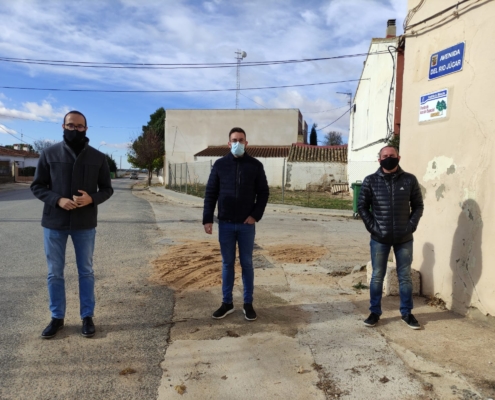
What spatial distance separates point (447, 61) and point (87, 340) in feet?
15.0

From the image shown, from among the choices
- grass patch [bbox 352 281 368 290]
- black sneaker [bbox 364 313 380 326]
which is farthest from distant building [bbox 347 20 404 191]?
black sneaker [bbox 364 313 380 326]

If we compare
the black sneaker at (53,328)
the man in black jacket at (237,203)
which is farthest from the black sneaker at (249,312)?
the black sneaker at (53,328)

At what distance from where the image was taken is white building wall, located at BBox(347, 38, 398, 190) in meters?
17.1

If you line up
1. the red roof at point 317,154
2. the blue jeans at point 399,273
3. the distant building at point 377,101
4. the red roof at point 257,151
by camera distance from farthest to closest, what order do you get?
the red roof at point 257,151 < the red roof at point 317,154 < the distant building at point 377,101 < the blue jeans at point 399,273

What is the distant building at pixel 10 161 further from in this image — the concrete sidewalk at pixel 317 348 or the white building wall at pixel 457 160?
the white building wall at pixel 457 160

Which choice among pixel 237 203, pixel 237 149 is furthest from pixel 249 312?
pixel 237 149

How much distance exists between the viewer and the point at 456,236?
4402 millimetres

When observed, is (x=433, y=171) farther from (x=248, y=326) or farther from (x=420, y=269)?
(x=248, y=326)

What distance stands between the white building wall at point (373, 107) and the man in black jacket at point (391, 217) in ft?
42.7

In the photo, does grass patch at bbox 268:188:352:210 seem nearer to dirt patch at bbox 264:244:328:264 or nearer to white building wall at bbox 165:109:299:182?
dirt patch at bbox 264:244:328:264

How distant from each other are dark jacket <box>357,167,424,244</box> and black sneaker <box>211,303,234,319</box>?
162cm

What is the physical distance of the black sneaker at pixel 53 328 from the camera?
3.58 metres

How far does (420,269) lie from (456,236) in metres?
0.75

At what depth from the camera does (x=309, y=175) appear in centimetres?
2867
